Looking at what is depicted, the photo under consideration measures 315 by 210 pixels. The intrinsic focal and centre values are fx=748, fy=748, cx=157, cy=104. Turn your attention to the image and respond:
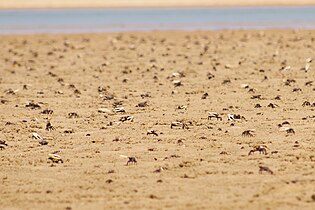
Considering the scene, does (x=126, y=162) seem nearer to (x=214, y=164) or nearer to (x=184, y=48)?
(x=214, y=164)

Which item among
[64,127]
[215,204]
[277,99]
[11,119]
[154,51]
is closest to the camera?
[215,204]

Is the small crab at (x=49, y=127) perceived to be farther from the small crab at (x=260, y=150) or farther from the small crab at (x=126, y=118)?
the small crab at (x=260, y=150)

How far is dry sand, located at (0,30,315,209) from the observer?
26.8 ft

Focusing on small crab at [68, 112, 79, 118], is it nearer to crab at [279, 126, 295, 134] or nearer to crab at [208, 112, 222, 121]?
crab at [208, 112, 222, 121]

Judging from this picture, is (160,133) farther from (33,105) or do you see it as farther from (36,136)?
(33,105)

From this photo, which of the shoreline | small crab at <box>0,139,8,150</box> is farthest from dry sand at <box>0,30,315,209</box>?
the shoreline

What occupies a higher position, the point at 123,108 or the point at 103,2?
the point at 103,2

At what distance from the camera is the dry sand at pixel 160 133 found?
817 cm

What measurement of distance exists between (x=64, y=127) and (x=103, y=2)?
56745 mm

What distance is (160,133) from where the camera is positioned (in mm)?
11242

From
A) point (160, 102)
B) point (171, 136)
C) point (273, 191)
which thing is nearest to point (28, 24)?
point (160, 102)

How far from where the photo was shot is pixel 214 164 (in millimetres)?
9289

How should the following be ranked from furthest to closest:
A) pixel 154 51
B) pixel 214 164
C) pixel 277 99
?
pixel 154 51 < pixel 277 99 < pixel 214 164

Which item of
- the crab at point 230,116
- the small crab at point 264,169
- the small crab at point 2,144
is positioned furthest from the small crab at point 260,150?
the small crab at point 2,144
